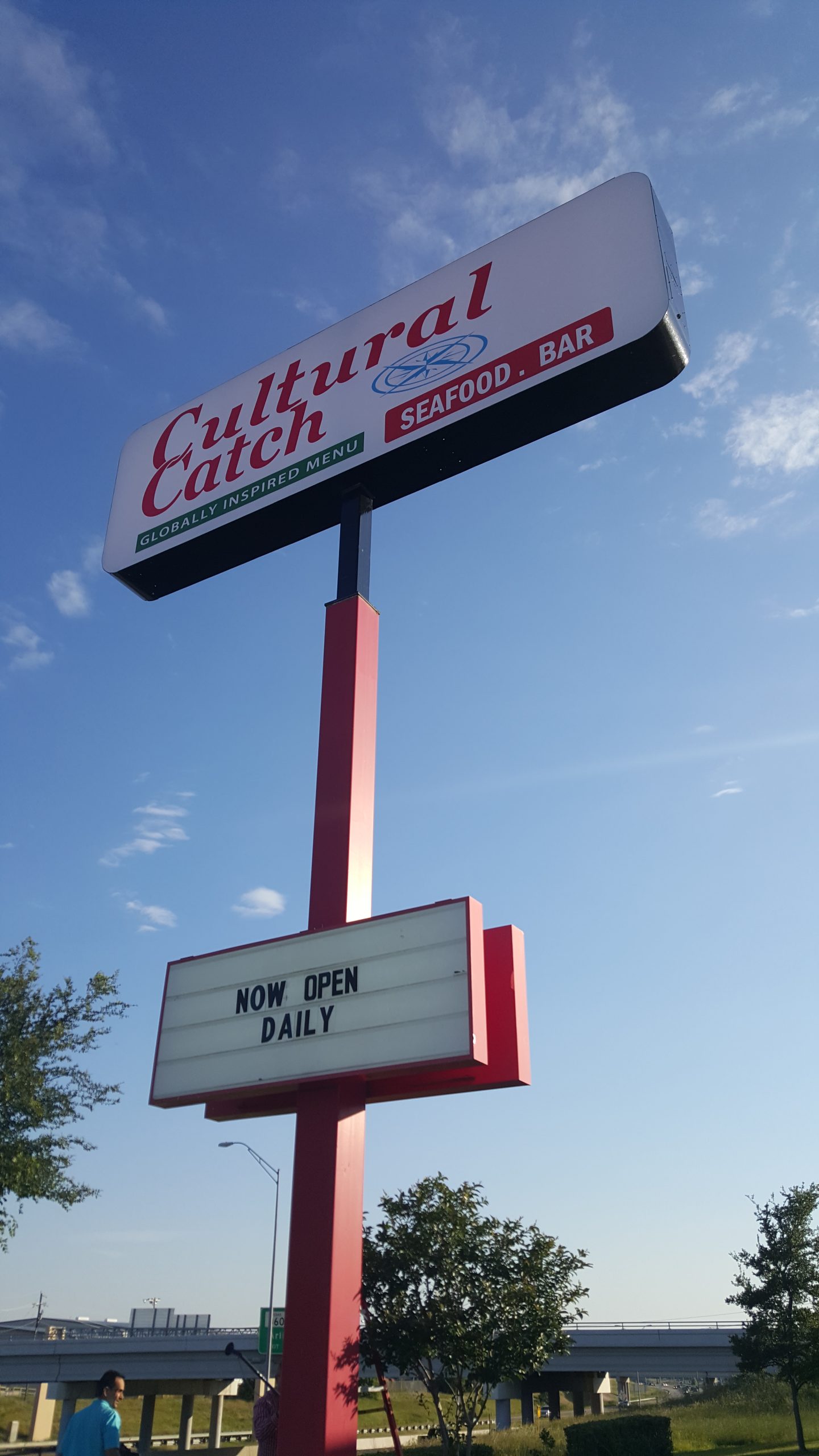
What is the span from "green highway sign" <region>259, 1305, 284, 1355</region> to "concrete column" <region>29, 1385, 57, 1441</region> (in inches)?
926

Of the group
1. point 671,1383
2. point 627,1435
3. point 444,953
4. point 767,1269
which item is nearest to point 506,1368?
point 627,1435

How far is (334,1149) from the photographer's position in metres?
11.2

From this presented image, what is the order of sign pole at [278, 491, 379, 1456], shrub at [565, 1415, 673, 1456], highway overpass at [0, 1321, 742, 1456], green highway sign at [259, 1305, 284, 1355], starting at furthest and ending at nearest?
1. highway overpass at [0, 1321, 742, 1456]
2. green highway sign at [259, 1305, 284, 1355]
3. shrub at [565, 1415, 673, 1456]
4. sign pole at [278, 491, 379, 1456]

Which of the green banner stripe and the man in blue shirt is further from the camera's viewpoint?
the green banner stripe

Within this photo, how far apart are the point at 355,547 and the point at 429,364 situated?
121 inches

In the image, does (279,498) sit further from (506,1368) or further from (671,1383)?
(671,1383)

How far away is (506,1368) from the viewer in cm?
1784

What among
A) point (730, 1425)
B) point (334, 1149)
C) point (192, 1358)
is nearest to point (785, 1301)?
point (730, 1425)

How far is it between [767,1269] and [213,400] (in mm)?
26591

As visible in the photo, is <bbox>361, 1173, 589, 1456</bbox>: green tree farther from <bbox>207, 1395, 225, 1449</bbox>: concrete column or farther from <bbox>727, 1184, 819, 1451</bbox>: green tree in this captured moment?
<bbox>207, 1395, 225, 1449</bbox>: concrete column

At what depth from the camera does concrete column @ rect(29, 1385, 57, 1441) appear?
5506 centimetres

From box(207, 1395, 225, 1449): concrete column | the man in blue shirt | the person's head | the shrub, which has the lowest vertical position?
box(207, 1395, 225, 1449): concrete column

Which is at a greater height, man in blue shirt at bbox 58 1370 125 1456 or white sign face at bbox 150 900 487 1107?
white sign face at bbox 150 900 487 1107

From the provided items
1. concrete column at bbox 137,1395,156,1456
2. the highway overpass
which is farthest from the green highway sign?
concrete column at bbox 137,1395,156,1456
